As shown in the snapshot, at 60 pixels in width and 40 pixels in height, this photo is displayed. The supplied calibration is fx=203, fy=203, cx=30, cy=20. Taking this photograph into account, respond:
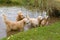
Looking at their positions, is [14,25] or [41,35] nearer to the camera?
[41,35]

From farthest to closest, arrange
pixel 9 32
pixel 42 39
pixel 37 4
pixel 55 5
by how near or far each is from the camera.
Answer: pixel 55 5 < pixel 37 4 < pixel 9 32 < pixel 42 39

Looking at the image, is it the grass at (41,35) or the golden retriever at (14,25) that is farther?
the golden retriever at (14,25)

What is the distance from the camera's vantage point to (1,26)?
9.49 metres

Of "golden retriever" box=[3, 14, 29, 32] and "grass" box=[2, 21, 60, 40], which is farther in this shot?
"golden retriever" box=[3, 14, 29, 32]

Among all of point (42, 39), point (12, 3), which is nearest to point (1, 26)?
point (42, 39)

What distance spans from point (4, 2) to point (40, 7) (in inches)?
337

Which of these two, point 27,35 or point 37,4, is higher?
point 37,4

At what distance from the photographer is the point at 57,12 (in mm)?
11781

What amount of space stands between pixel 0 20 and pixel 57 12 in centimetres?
336

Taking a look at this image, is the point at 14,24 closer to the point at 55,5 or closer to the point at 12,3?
the point at 55,5

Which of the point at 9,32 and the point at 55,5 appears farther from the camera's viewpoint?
the point at 55,5

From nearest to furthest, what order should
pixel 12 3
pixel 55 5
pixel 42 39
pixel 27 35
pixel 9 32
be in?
1. pixel 42 39
2. pixel 27 35
3. pixel 9 32
4. pixel 55 5
5. pixel 12 3

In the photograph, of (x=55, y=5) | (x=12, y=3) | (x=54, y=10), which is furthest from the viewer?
(x=12, y=3)

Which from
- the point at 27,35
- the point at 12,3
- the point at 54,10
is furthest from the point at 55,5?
the point at 12,3
